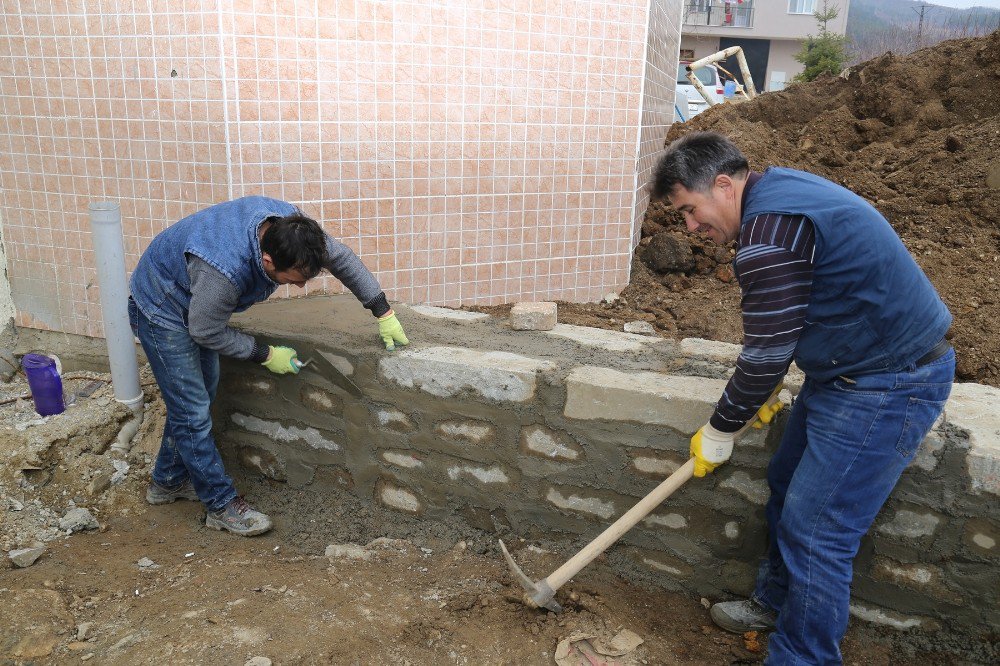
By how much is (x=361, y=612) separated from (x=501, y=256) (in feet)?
8.19

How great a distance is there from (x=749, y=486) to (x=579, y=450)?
2.04 ft

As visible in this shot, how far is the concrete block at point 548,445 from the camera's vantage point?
291 centimetres

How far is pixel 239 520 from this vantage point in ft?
10.9

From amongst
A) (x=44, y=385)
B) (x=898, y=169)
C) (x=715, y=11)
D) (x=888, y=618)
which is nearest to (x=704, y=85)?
(x=898, y=169)

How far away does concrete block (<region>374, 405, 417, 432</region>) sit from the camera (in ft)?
10.5

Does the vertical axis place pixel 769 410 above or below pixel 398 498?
above

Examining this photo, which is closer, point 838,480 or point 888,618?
point 838,480

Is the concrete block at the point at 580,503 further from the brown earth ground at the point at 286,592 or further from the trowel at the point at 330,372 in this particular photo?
the trowel at the point at 330,372

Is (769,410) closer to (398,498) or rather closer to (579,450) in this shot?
(579,450)

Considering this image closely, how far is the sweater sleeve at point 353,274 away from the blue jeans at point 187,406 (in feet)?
2.19

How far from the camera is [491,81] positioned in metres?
4.32

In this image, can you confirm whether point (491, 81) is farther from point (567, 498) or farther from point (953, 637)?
point (953, 637)

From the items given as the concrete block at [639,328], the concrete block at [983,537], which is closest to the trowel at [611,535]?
the concrete block at [983,537]

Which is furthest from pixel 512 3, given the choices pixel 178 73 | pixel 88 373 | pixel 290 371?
pixel 88 373
